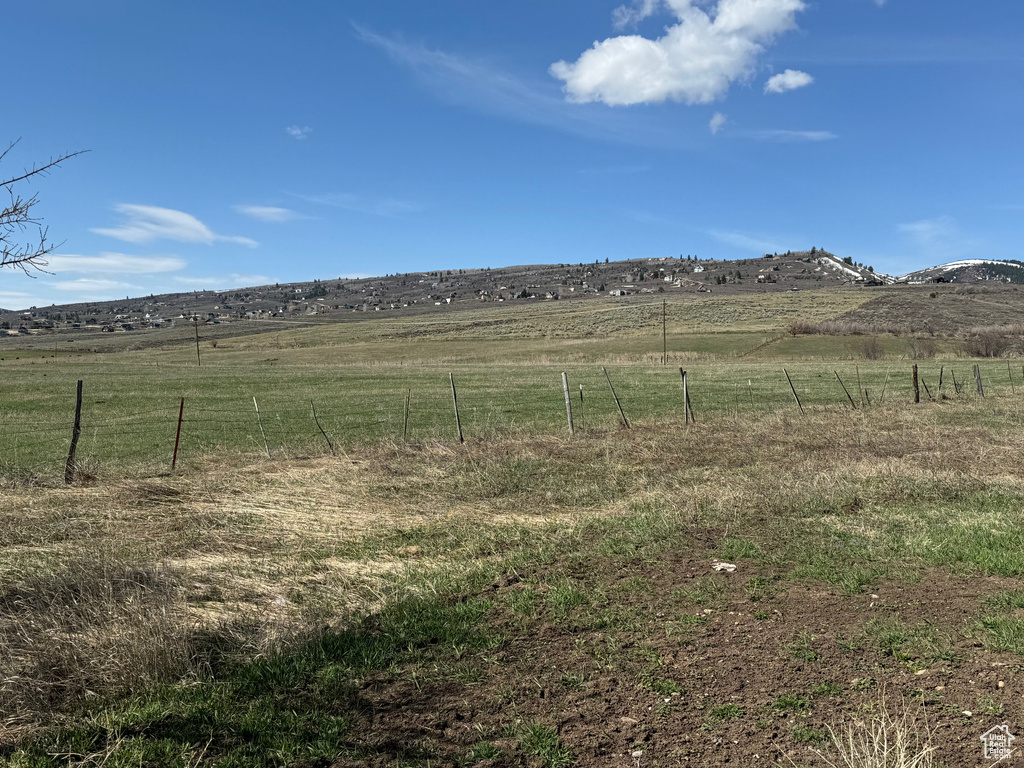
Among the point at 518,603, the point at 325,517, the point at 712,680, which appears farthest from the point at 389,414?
the point at 712,680

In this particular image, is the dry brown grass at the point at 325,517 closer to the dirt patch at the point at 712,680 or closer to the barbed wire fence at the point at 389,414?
the dirt patch at the point at 712,680

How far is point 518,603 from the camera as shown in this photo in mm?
6816

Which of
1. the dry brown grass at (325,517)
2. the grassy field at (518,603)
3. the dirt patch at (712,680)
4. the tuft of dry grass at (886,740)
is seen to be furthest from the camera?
the dry brown grass at (325,517)

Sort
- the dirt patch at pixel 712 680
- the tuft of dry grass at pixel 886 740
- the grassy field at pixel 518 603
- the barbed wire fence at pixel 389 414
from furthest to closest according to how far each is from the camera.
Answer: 1. the barbed wire fence at pixel 389 414
2. the grassy field at pixel 518 603
3. the dirt patch at pixel 712 680
4. the tuft of dry grass at pixel 886 740

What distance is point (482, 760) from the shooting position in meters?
4.37

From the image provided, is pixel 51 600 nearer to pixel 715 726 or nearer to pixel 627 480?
pixel 715 726

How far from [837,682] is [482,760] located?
2.71 m

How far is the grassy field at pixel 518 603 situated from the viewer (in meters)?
4.59

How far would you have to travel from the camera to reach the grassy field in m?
4.59

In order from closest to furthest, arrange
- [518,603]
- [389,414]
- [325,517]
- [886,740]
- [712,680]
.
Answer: [886,740]
[712,680]
[518,603]
[325,517]
[389,414]

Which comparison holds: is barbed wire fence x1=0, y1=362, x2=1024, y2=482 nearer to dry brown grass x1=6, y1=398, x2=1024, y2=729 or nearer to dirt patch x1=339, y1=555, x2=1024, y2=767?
dry brown grass x1=6, y1=398, x2=1024, y2=729

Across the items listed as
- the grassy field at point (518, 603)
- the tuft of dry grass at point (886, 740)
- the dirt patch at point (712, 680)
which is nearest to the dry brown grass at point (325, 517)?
the grassy field at point (518, 603)

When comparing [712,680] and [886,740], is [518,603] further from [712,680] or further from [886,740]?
[886,740]

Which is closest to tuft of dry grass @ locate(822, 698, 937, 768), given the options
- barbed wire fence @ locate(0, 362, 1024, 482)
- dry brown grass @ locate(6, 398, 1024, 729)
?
dry brown grass @ locate(6, 398, 1024, 729)
